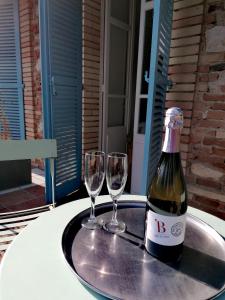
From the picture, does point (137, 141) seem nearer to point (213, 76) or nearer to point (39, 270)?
point (213, 76)

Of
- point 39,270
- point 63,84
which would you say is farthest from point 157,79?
point 39,270

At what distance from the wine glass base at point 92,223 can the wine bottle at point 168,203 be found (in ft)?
0.61

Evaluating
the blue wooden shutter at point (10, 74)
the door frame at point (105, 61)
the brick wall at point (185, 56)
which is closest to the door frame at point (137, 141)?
the door frame at point (105, 61)

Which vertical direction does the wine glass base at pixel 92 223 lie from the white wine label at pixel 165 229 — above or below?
below

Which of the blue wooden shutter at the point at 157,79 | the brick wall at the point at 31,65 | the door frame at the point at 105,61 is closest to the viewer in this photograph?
the blue wooden shutter at the point at 157,79

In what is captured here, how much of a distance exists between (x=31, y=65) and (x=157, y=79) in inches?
80.3

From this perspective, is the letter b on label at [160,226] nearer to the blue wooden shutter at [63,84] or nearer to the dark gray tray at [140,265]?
the dark gray tray at [140,265]

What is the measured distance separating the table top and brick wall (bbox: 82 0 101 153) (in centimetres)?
204

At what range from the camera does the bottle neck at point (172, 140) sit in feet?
1.81

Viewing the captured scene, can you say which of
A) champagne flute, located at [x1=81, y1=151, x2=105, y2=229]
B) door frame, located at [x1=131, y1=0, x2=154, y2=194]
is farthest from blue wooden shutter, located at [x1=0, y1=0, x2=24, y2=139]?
champagne flute, located at [x1=81, y1=151, x2=105, y2=229]

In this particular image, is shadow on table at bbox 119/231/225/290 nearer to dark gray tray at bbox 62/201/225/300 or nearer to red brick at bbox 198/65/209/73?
dark gray tray at bbox 62/201/225/300

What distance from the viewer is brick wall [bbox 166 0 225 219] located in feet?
5.38

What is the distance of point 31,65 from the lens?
2936 millimetres

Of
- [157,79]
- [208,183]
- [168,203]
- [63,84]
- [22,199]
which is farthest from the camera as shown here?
[22,199]
